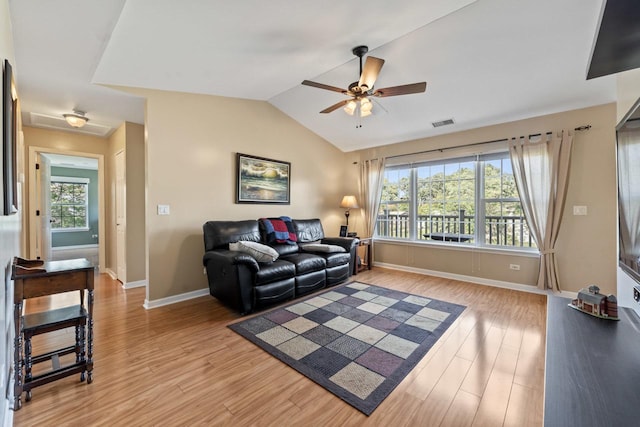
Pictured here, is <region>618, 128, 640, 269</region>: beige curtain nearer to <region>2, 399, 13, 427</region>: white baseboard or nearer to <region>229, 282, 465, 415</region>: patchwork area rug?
<region>229, 282, 465, 415</region>: patchwork area rug

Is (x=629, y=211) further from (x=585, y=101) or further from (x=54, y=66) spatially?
(x=54, y=66)

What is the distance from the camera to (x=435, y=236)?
15.7 ft

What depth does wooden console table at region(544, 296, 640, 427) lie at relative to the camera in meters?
0.82

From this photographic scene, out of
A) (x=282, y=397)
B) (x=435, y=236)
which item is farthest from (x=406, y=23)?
(x=435, y=236)

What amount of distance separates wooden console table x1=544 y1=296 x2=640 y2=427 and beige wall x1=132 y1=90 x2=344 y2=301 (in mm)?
3622

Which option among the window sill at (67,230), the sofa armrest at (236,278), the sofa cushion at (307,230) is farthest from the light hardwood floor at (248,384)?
the window sill at (67,230)

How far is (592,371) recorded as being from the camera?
1024 mm

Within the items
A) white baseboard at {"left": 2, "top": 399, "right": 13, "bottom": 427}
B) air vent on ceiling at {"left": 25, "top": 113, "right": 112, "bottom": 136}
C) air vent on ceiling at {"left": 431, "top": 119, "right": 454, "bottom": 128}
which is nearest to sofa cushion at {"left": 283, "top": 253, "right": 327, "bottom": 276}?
white baseboard at {"left": 2, "top": 399, "right": 13, "bottom": 427}

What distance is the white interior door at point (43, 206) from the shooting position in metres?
4.13

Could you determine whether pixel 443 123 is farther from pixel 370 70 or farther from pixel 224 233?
pixel 224 233

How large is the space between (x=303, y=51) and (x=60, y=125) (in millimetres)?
3889

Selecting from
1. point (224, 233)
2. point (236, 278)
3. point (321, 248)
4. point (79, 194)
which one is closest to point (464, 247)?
point (321, 248)

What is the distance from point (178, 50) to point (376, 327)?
10.5ft

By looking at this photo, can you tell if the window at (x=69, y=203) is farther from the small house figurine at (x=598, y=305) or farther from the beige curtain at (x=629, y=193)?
the beige curtain at (x=629, y=193)
